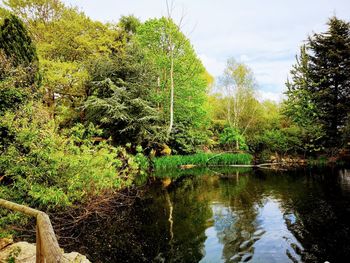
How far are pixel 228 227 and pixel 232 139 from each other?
55.5ft

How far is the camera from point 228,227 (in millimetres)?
7473

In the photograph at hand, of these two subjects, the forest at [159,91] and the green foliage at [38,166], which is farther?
the forest at [159,91]

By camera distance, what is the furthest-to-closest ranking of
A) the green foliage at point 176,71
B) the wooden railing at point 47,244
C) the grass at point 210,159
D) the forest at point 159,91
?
the green foliage at point 176,71
the grass at point 210,159
the forest at point 159,91
the wooden railing at point 47,244

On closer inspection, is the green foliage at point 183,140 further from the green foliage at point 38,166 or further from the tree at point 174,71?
the green foliage at point 38,166

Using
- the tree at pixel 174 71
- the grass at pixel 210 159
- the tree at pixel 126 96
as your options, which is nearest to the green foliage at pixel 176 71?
the tree at pixel 174 71

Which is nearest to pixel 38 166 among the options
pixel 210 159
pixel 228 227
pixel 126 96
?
pixel 228 227

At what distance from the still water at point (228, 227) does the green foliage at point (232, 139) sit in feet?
35.2

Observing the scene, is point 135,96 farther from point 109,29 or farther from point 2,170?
point 2,170

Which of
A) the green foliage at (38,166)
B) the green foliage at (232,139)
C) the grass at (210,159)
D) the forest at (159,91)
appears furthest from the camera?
the green foliage at (232,139)

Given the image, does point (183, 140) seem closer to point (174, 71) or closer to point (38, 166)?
point (174, 71)

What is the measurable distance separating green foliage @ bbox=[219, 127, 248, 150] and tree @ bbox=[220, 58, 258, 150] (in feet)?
6.58

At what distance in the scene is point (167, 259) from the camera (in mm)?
5605

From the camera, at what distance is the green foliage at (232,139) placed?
2336 centimetres

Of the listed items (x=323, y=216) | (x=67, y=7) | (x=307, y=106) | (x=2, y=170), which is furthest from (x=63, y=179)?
(x=307, y=106)
